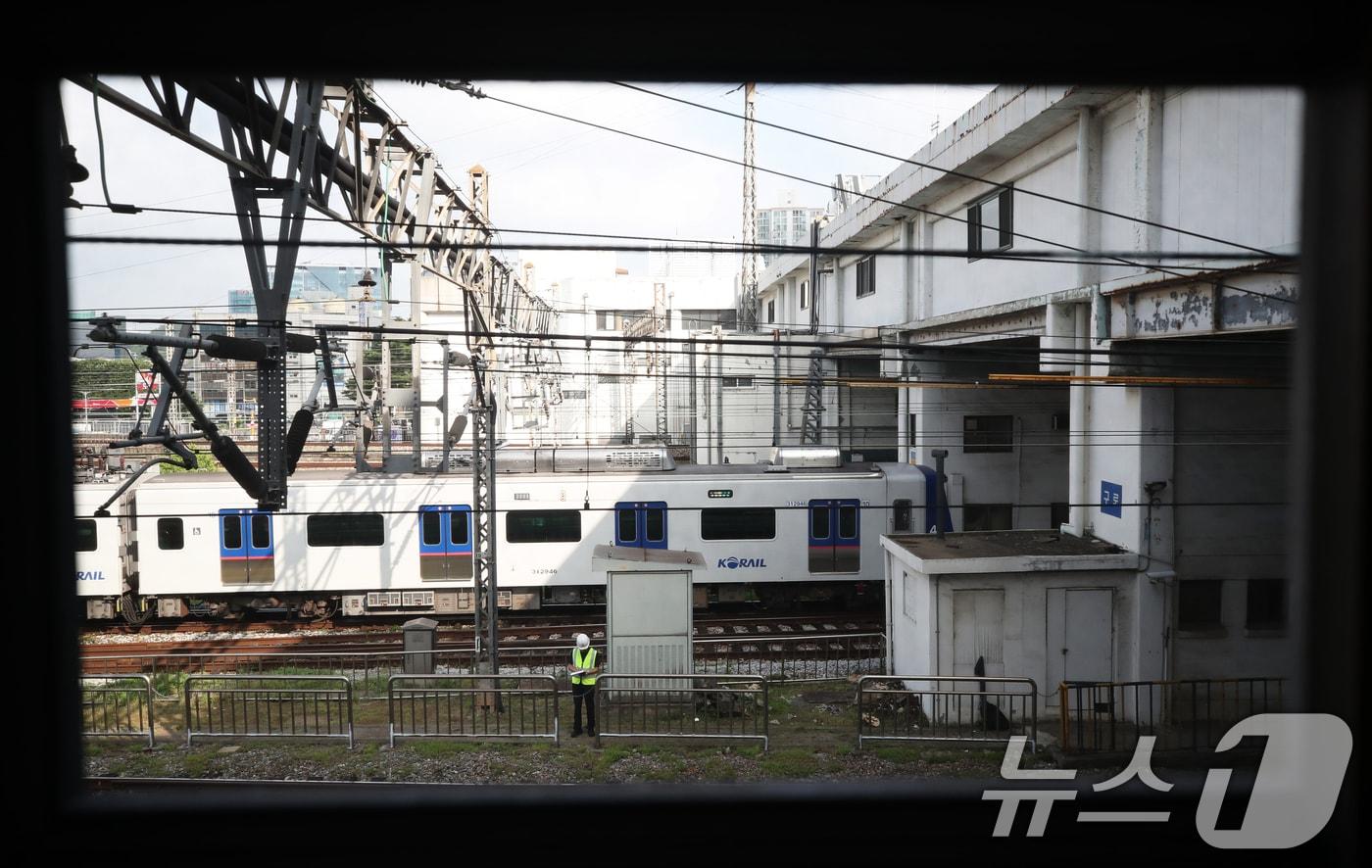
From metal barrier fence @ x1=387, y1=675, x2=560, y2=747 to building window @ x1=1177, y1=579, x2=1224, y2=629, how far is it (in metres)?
6.85

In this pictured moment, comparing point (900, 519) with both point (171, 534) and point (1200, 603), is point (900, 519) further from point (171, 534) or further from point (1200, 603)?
point (171, 534)

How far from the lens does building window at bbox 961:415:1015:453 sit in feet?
58.3

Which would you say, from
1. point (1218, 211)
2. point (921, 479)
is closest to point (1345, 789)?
point (1218, 211)

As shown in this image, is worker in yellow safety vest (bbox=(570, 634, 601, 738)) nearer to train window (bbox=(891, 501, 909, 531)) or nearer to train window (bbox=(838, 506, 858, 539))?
train window (bbox=(838, 506, 858, 539))

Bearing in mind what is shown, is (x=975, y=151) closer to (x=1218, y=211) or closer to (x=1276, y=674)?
(x=1218, y=211)

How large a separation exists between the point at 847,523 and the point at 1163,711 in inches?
221

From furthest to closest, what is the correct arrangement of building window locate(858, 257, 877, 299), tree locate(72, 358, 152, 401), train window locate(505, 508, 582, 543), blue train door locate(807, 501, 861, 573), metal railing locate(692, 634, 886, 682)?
tree locate(72, 358, 152, 401)
building window locate(858, 257, 877, 299)
blue train door locate(807, 501, 861, 573)
train window locate(505, 508, 582, 543)
metal railing locate(692, 634, 886, 682)

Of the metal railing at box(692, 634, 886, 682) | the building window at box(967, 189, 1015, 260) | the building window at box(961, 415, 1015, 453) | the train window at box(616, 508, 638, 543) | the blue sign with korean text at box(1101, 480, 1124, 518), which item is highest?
the building window at box(967, 189, 1015, 260)

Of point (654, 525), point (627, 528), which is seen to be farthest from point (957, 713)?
point (627, 528)

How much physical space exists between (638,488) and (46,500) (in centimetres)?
1215

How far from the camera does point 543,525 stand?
549 inches

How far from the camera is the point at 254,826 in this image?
1846 millimetres

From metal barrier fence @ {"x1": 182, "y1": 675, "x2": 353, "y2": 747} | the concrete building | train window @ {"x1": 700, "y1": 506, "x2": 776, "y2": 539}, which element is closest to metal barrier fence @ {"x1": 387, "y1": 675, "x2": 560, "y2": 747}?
metal barrier fence @ {"x1": 182, "y1": 675, "x2": 353, "y2": 747}

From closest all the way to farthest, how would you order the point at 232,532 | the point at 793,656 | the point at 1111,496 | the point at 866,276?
the point at 1111,496 < the point at 793,656 < the point at 232,532 < the point at 866,276
